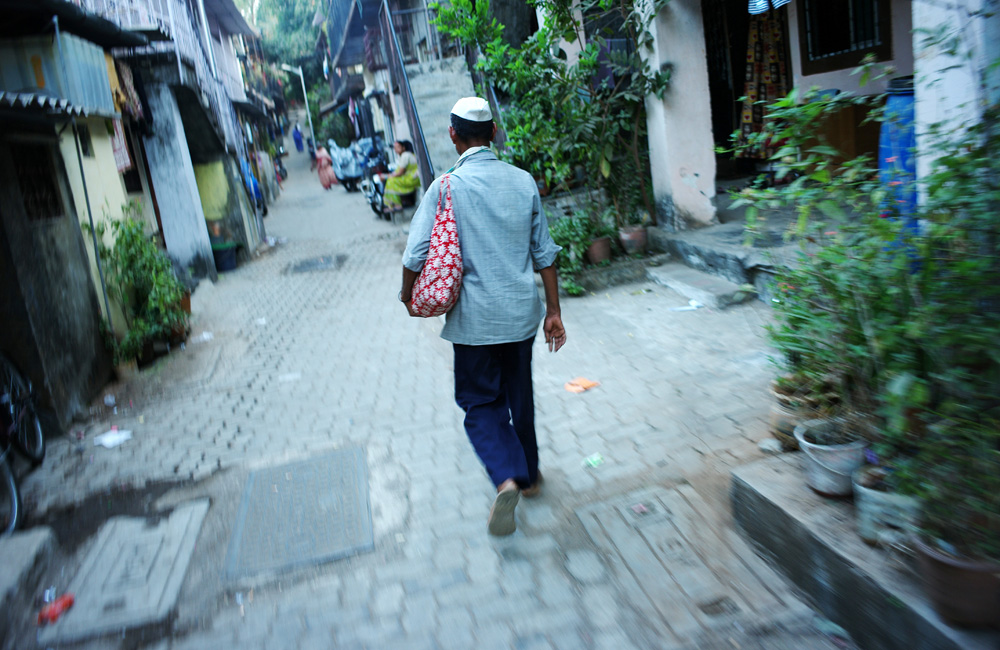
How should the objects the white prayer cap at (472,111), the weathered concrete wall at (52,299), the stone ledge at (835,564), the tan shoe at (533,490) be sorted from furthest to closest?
the weathered concrete wall at (52,299) → the tan shoe at (533,490) → the white prayer cap at (472,111) → the stone ledge at (835,564)

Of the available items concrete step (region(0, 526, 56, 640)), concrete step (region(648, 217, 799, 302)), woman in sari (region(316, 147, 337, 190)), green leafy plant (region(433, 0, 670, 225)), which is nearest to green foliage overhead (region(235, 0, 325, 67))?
woman in sari (region(316, 147, 337, 190))

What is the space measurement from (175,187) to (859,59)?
376 inches

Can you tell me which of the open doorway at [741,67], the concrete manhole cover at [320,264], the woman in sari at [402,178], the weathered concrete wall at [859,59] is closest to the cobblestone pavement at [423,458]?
the weathered concrete wall at [859,59]

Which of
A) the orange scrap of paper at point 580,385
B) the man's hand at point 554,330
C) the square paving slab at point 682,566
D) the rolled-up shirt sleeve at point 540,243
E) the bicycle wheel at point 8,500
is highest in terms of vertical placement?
the rolled-up shirt sleeve at point 540,243

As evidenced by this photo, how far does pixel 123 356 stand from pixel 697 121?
6.02 m

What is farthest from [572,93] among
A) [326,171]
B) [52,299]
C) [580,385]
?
[326,171]

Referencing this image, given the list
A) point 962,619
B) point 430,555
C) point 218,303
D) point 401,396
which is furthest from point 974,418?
point 218,303

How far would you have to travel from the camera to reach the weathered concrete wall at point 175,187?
427 inches

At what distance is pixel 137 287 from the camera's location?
7.21 meters

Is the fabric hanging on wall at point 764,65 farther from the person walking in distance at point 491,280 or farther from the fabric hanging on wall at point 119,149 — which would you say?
the fabric hanging on wall at point 119,149

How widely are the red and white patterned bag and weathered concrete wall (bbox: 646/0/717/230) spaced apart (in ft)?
15.0

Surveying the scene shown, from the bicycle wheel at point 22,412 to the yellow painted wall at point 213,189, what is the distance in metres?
8.46

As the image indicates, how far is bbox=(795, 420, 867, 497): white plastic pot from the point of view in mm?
2535

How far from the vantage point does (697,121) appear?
23.2ft
